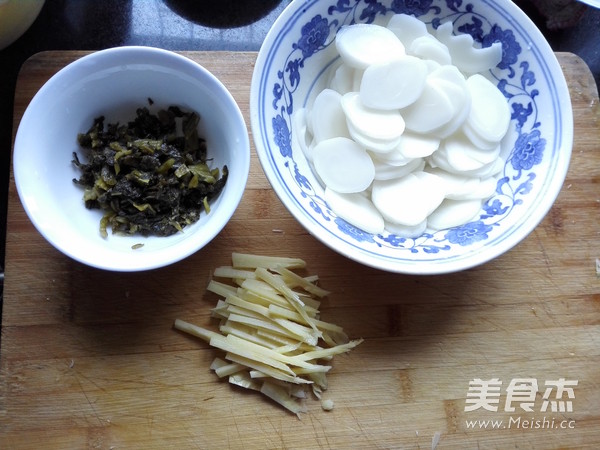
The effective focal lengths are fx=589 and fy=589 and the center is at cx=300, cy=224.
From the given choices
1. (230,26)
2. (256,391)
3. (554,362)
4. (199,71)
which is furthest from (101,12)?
(554,362)

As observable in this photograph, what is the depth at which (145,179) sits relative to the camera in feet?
5.04

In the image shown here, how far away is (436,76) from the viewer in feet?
4.91

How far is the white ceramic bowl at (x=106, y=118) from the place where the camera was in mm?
1445

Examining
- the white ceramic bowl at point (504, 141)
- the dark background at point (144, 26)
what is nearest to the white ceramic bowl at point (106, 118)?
the white ceramic bowl at point (504, 141)

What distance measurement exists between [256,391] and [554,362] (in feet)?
2.88

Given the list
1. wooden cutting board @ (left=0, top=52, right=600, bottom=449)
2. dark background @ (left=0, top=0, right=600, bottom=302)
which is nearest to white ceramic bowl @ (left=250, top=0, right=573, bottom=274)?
wooden cutting board @ (left=0, top=52, right=600, bottom=449)

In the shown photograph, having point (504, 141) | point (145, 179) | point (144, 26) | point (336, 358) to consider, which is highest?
point (504, 141)

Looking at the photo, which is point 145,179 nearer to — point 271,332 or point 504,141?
point 271,332

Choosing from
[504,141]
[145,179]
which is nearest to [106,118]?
[145,179]

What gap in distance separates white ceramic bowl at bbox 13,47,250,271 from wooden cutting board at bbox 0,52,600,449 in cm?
17

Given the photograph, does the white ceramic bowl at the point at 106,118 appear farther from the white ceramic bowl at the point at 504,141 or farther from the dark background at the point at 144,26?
the dark background at the point at 144,26

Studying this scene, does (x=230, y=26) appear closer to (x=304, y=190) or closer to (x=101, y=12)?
(x=101, y=12)

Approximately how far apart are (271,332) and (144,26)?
113 cm

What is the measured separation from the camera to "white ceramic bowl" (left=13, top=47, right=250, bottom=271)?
145cm
